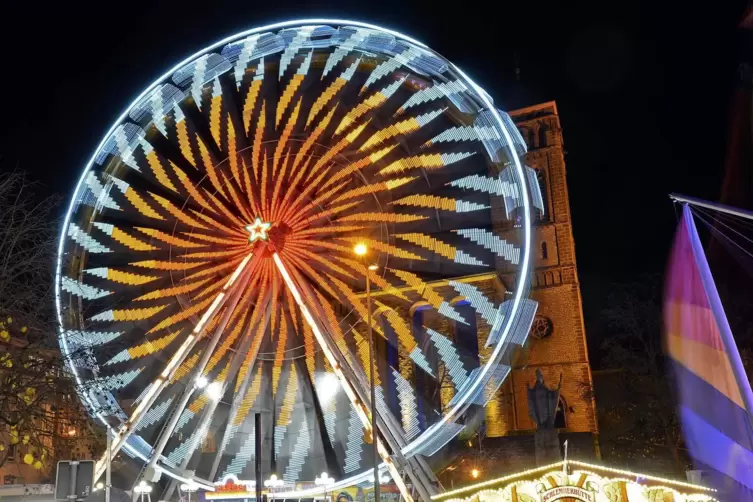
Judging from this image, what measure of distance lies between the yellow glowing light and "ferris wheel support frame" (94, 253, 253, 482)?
1.96 feet

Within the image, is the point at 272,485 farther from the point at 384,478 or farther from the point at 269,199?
the point at 269,199

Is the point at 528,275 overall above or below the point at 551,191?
below

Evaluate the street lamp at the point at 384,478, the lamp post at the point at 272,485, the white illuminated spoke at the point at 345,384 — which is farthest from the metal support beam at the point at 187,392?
the street lamp at the point at 384,478

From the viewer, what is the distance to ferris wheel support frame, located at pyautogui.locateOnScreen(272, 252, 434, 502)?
1656 centimetres

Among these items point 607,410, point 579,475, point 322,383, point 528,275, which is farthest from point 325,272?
point 607,410

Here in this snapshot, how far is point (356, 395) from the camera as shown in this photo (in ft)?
59.6

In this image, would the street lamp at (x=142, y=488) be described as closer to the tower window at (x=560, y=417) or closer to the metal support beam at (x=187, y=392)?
the metal support beam at (x=187, y=392)

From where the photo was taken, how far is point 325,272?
2133 centimetres

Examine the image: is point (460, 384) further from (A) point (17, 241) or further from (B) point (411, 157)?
(A) point (17, 241)

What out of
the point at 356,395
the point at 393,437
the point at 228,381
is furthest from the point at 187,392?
the point at 393,437

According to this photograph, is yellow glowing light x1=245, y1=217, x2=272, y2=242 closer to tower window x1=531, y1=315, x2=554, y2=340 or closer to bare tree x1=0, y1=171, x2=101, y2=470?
bare tree x1=0, y1=171, x2=101, y2=470

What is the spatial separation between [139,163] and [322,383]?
37.0ft

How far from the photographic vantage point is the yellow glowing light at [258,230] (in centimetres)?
1988

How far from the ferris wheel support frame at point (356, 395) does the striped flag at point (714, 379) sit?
610cm
